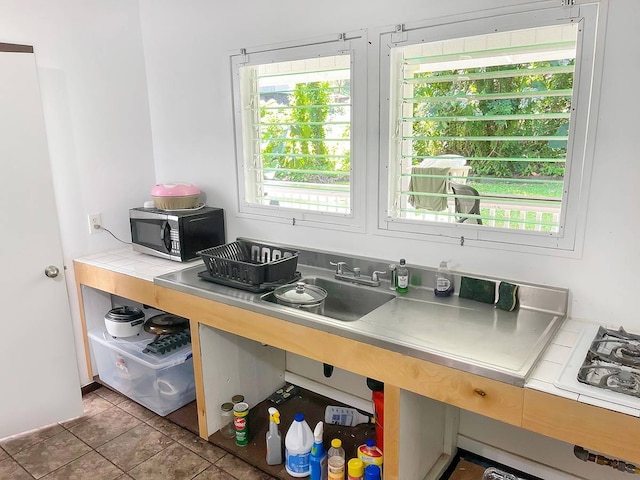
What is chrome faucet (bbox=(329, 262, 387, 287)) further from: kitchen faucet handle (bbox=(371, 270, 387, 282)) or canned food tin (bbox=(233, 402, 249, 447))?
canned food tin (bbox=(233, 402, 249, 447))

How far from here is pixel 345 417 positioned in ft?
8.05

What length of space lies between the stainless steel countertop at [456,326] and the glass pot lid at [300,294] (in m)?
0.08

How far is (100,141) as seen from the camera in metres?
2.80

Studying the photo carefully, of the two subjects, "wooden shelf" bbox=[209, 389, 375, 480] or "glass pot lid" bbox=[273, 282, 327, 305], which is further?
"wooden shelf" bbox=[209, 389, 375, 480]

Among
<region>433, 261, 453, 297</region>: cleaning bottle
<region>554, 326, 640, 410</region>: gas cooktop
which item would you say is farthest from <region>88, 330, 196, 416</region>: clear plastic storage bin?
<region>554, 326, 640, 410</region>: gas cooktop

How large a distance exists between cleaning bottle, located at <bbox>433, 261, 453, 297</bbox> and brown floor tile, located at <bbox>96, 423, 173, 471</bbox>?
5.02 ft

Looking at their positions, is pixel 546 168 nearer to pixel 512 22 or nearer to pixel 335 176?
pixel 512 22

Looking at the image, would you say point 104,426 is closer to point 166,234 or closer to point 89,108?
point 166,234

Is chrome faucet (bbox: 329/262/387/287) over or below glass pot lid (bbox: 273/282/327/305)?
over

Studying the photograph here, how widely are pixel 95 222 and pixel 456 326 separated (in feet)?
7.20

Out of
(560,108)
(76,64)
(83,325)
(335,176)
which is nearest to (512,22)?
(560,108)

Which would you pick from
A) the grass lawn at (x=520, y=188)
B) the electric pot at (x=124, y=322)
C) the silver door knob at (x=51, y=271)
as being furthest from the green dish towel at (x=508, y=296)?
the silver door knob at (x=51, y=271)

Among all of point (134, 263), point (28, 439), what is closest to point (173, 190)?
point (134, 263)

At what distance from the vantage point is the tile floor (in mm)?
2145
